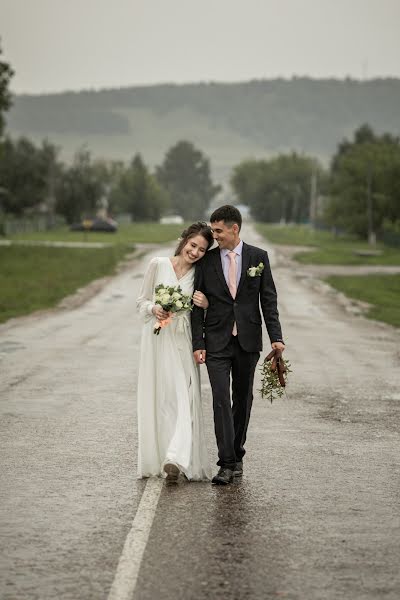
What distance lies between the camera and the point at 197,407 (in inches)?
328

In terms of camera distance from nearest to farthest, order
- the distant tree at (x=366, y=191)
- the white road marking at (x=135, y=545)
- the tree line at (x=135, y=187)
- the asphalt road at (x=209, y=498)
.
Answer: the white road marking at (x=135, y=545), the asphalt road at (x=209, y=498), the distant tree at (x=366, y=191), the tree line at (x=135, y=187)

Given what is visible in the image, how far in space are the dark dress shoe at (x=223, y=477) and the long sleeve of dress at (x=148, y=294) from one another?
1.18m

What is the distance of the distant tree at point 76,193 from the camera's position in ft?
353

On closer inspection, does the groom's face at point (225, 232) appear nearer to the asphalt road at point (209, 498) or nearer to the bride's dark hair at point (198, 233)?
the bride's dark hair at point (198, 233)

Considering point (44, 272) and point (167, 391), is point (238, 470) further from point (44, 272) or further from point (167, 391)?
point (44, 272)

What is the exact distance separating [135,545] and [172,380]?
201cm

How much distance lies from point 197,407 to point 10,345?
10.6m

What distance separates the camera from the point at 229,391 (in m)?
8.40

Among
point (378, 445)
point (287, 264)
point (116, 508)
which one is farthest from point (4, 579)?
point (287, 264)

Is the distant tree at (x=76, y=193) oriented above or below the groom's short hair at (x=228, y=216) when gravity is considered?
below

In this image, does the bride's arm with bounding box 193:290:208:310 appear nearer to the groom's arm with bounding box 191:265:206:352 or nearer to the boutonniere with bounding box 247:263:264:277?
the groom's arm with bounding box 191:265:206:352

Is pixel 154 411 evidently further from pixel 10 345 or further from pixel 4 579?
pixel 10 345

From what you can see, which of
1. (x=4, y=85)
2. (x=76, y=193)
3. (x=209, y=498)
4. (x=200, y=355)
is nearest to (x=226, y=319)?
(x=200, y=355)

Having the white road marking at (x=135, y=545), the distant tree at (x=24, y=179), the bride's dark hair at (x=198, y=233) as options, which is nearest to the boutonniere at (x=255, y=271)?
the bride's dark hair at (x=198, y=233)
